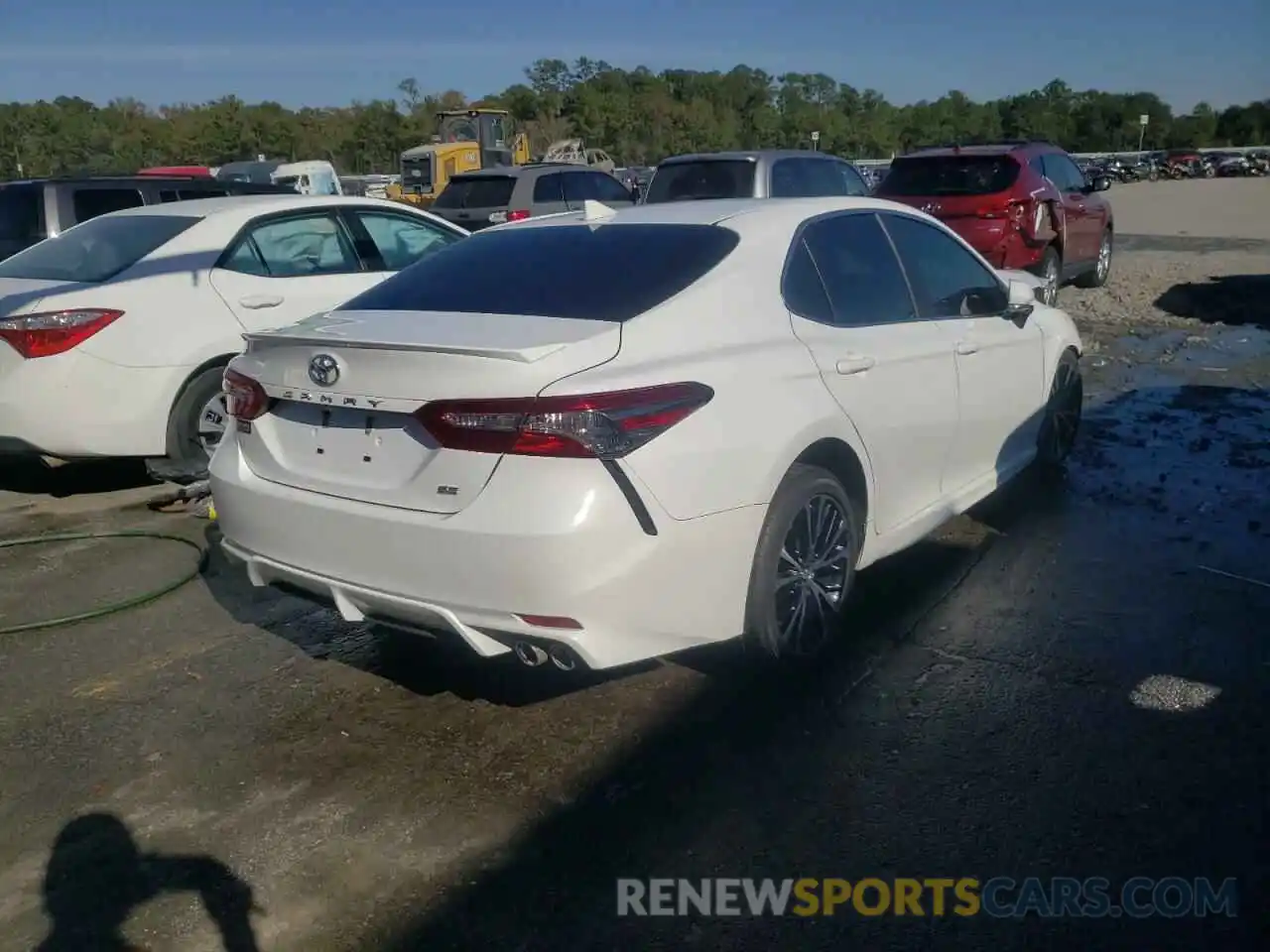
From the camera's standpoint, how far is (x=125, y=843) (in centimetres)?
311

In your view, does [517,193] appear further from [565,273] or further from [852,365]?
[852,365]

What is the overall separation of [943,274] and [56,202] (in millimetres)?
7554

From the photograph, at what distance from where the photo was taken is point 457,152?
1318 inches

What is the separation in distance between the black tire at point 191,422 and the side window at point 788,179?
7880mm

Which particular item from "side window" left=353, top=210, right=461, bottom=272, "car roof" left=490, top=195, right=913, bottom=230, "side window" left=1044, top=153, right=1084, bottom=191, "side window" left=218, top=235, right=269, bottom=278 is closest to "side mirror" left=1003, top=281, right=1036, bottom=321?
"car roof" left=490, top=195, right=913, bottom=230

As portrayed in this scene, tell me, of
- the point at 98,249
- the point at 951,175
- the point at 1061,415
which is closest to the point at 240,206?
the point at 98,249

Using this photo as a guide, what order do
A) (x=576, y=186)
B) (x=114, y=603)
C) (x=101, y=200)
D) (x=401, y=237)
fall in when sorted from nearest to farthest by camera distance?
(x=114, y=603)
(x=401, y=237)
(x=101, y=200)
(x=576, y=186)

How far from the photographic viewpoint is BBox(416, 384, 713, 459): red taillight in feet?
10.0

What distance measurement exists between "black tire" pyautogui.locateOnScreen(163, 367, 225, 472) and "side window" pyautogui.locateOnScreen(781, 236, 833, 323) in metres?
3.51

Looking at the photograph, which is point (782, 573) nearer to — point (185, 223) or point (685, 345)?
point (685, 345)

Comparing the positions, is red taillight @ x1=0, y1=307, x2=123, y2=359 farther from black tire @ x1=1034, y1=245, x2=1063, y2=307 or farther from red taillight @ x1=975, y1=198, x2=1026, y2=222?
black tire @ x1=1034, y1=245, x2=1063, y2=307

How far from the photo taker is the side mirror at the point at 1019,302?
5.23 m

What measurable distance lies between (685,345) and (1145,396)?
6.19m

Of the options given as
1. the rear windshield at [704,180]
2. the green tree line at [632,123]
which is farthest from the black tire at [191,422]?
the green tree line at [632,123]
